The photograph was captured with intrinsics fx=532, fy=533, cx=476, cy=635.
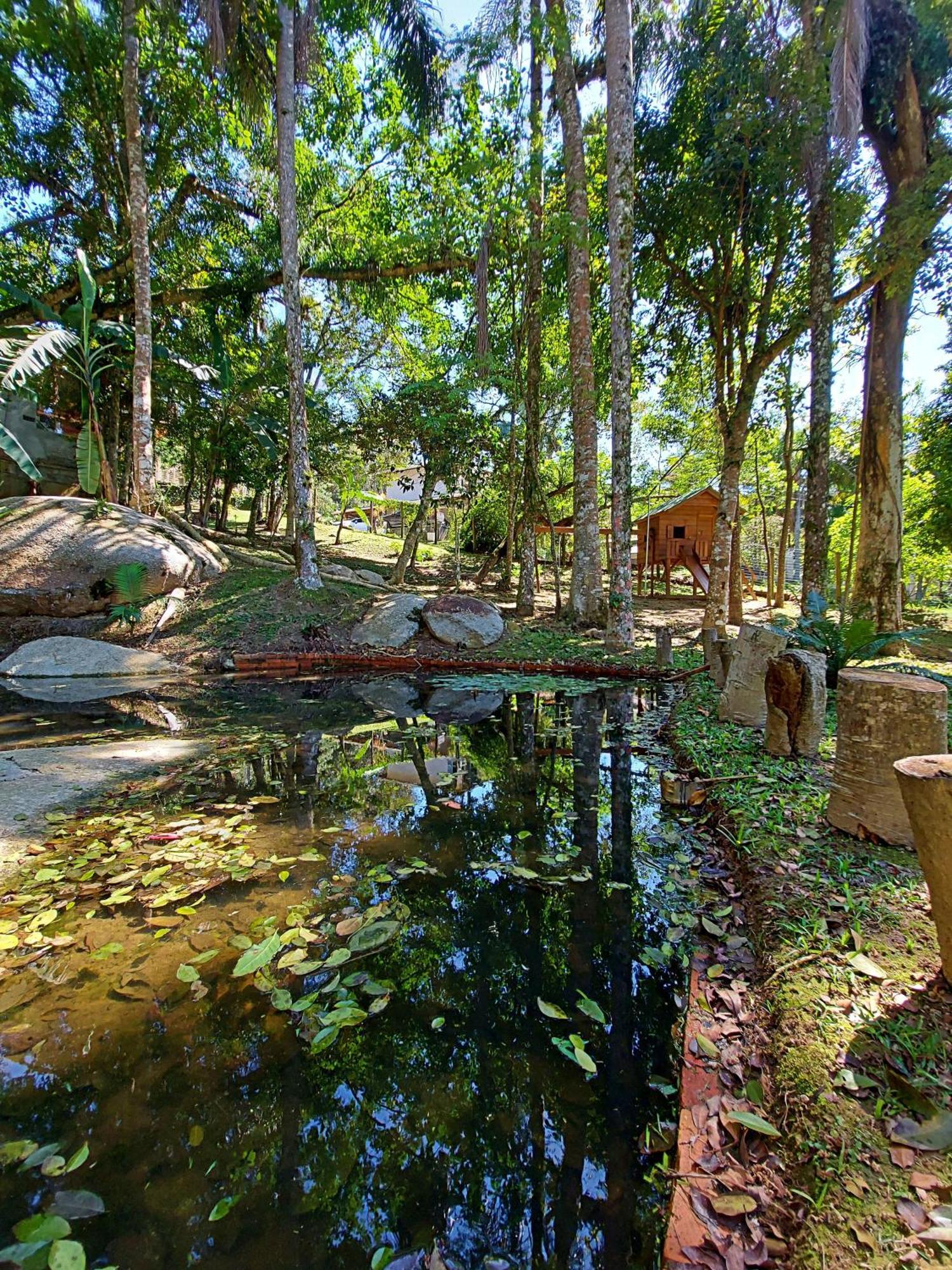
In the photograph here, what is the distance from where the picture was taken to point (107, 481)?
11445 millimetres

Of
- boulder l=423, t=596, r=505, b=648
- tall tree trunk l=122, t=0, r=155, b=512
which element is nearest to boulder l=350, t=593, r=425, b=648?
boulder l=423, t=596, r=505, b=648

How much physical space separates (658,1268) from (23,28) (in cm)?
1796

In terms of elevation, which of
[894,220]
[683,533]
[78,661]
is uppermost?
[894,220]

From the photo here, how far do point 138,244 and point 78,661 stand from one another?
7908 mm

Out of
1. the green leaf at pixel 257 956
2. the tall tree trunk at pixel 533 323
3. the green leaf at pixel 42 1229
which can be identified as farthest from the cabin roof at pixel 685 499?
the green leaf at pixel 42 1229

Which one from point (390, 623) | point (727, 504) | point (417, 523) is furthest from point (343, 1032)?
point (417, 523)

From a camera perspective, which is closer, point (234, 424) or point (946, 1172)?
point (946, 1172)

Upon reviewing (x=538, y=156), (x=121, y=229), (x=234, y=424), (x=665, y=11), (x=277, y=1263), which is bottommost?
(x=277, y=1263)

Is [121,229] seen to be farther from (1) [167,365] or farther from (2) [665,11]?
(2) [665,11]

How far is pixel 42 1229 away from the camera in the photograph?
4.08ft

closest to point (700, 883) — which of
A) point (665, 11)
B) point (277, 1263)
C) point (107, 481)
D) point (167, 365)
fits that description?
point (277, 1263)

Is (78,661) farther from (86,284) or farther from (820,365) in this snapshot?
(820,365)

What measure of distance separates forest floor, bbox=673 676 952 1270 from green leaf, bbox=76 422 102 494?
1239cm

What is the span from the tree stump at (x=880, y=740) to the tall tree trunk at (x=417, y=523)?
38.8ft
